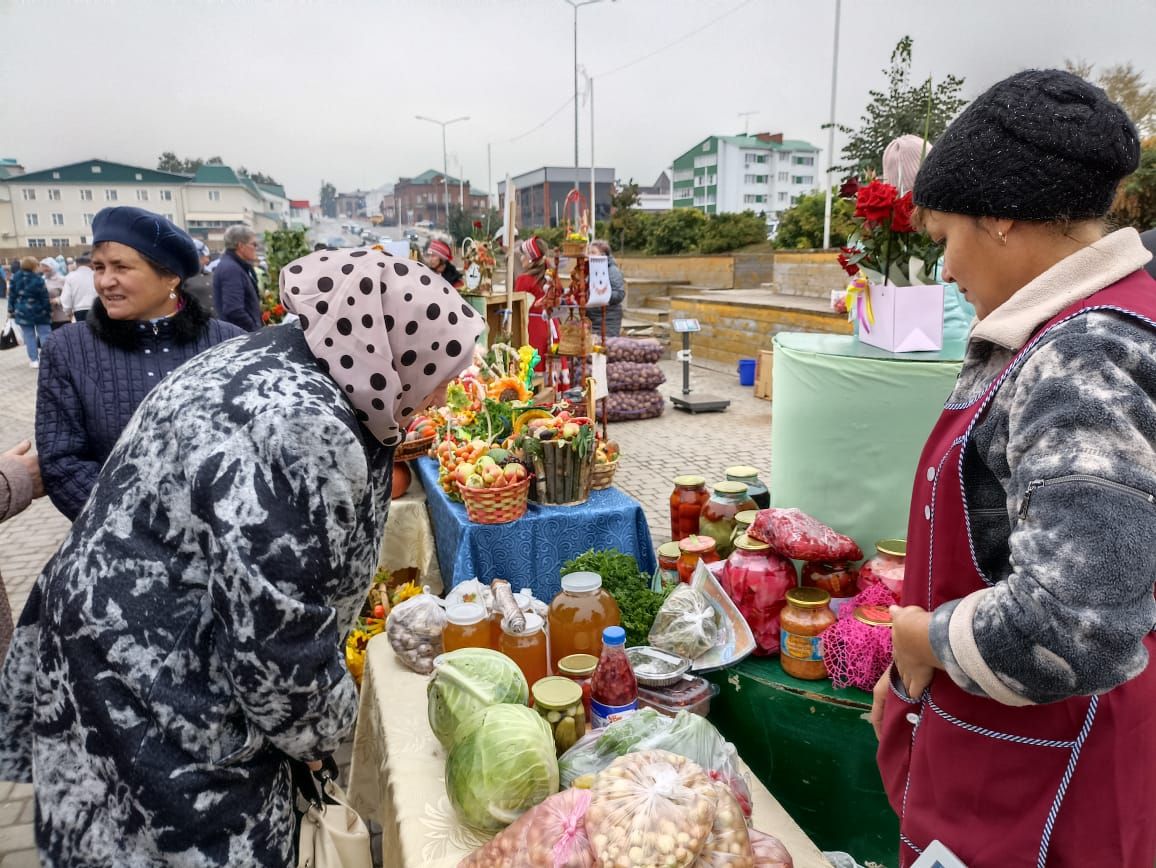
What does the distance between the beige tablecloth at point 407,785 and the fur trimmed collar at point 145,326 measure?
1303 mm

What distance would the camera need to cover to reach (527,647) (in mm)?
2047

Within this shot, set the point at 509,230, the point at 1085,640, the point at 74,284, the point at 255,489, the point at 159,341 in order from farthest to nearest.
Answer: the point at 74,284 < the point at 509,230 < the point at 159,341 < the point at 255,489 < the point at 1085,640

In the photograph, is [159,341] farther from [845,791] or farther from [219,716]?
[845,791]

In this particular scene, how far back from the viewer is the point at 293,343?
52.5 inches

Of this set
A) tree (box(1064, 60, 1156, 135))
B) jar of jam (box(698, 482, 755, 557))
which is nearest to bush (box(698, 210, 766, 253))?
tree (box(1064, 60, 1156, 135))

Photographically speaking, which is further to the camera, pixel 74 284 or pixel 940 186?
pixel 74 284

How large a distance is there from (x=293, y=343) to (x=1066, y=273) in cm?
123

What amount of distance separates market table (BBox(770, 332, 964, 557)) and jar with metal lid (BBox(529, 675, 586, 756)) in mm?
1138

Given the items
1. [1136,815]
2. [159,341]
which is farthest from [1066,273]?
[159,341]

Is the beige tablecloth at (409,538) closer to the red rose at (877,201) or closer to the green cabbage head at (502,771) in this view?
the green cabbage head at (502,771)

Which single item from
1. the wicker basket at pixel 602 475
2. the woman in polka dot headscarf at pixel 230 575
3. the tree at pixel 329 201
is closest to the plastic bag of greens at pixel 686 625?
the woman in polka dot headscarf at pixel 230 575

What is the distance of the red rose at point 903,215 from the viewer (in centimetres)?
232

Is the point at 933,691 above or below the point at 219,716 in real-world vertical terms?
above

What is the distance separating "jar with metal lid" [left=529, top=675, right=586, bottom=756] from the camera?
1.77 meters
